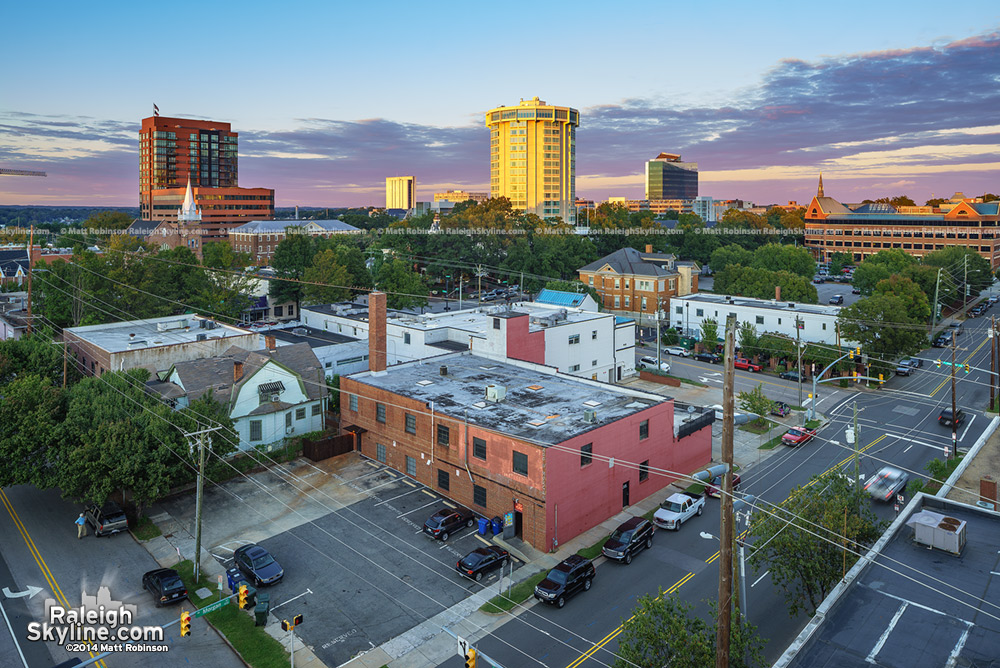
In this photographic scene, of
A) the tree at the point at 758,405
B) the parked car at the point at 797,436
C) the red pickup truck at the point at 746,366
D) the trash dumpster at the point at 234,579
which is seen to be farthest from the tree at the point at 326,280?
the trash dumpster at the point at 234,579

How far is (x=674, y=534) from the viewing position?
34.4 metres

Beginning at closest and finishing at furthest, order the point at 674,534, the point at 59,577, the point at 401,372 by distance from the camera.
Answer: the point at 59,577
the point at 674,534
the point at 401,372

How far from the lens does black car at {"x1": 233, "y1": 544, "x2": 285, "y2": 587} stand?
28.9 meters

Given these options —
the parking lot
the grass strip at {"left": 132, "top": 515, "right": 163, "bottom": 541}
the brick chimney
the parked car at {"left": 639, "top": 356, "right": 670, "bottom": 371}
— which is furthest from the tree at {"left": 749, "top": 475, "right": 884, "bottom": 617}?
the parked car at {"left": 639, "top": 356, "right": 670, "bottom": 371}

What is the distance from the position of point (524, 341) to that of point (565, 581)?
2592 cm

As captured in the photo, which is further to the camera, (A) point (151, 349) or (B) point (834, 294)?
(B) point (834, 294)

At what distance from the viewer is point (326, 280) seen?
92.1 m

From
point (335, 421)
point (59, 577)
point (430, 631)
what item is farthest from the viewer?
point (335, 421)

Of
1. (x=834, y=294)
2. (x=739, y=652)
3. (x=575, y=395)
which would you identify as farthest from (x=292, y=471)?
(x=834, y=294)

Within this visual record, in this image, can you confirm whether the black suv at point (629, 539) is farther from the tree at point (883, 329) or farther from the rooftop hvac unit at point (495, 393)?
the tree at point (883, 329)

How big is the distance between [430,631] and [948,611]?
17424mm

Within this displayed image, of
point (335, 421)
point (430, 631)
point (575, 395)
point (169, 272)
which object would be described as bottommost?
point (430, 631)

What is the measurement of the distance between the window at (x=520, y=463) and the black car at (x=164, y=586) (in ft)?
51.3

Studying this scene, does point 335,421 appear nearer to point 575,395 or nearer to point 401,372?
point 401,372
